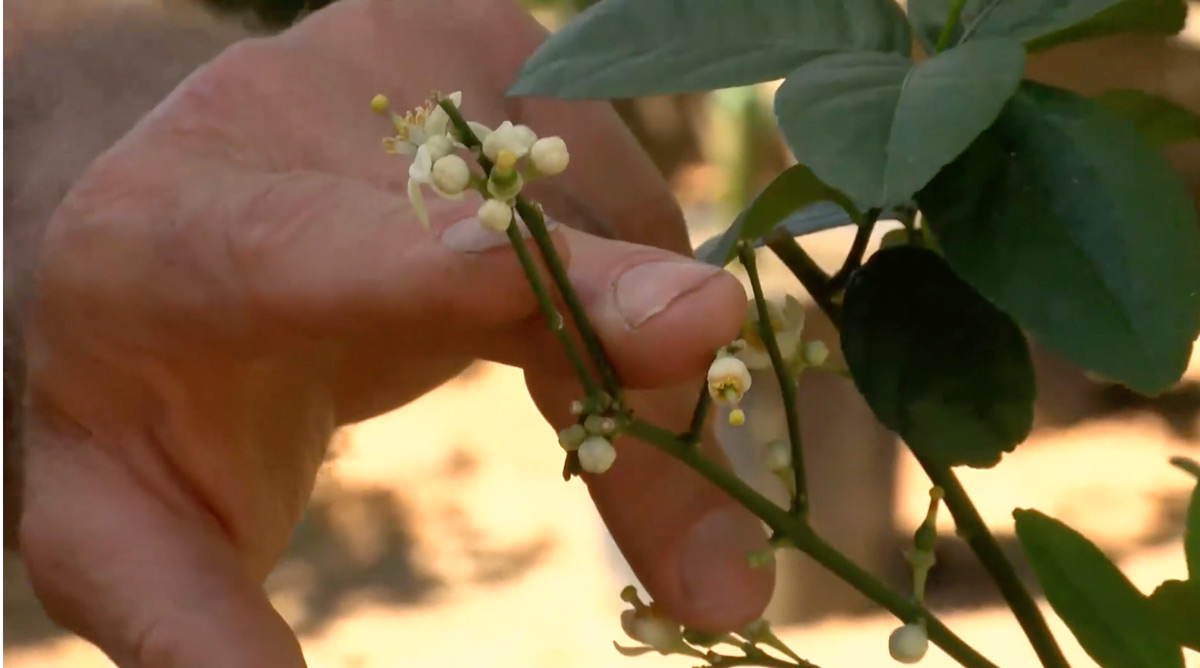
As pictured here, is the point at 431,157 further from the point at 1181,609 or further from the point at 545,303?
the point at 1181,609

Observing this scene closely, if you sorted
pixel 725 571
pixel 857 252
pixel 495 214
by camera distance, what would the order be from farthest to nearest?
pixel 725 571
pixel 857 252
pixel 495 214

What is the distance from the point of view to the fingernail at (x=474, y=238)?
0.87 feet

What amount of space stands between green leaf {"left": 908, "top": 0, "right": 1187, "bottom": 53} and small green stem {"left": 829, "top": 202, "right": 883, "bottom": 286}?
51 mm

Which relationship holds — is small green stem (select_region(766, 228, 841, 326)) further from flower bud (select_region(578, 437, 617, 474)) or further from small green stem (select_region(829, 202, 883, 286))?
flower bud (select_region(578, 437, 617, 474))

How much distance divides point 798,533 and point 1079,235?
0.10 metres

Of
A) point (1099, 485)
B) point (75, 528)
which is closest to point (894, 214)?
point (75, 528)

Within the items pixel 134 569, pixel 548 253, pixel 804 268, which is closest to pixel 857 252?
pixel 804 268

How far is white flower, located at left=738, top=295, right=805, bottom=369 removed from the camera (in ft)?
0.90

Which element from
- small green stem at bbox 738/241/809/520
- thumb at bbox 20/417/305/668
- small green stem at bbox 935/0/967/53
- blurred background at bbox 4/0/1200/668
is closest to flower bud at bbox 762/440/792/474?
small green stem at bbox 738/241/809/520

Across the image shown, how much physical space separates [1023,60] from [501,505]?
707 mm

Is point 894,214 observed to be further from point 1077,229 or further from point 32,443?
point 32,443

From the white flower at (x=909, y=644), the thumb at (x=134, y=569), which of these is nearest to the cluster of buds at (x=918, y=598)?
the white flower at (x=909, y=644)

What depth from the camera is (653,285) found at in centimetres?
26

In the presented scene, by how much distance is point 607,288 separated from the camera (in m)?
0.27
